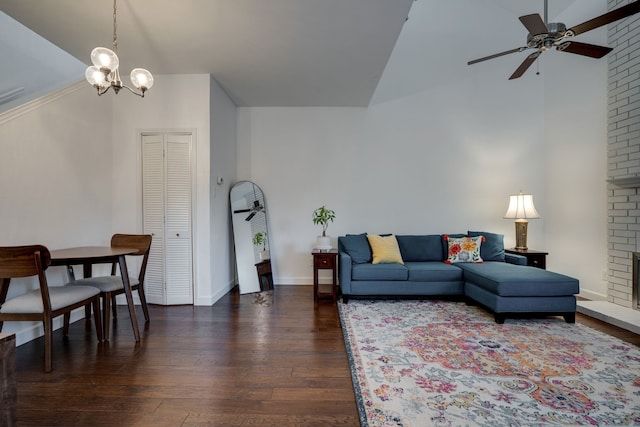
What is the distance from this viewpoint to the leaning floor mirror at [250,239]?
4.34 meters

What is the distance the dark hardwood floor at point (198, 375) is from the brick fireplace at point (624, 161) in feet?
2.59

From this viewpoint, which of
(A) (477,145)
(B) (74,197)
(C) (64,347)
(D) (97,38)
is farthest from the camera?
(A) (477,145)

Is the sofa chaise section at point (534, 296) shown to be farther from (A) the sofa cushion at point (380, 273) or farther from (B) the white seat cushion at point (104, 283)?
(B) the white seat cushion at point (104, 283)

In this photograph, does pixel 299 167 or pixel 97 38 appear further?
pixel 299 167

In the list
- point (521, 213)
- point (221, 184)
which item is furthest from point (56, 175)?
point (521, 213)

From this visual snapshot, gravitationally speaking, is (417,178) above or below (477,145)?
below

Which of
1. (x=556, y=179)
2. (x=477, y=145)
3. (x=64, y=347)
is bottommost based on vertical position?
(x=64, y=347)

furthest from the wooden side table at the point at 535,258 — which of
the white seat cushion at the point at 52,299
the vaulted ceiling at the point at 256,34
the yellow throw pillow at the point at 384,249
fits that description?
the white seat cushion at the point at 52,299

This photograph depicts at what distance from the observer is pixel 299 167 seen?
15.8 ft

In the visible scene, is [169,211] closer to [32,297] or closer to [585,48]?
[32,297]

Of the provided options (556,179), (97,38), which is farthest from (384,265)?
(97,38)

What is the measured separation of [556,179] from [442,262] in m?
2.19

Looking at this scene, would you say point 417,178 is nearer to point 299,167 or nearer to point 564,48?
point 299,167

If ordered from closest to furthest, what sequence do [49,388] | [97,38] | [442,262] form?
1. [49,388]
2. [97,38]
3. [442,262]
